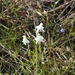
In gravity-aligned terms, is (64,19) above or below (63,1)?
below

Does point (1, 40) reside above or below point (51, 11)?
below

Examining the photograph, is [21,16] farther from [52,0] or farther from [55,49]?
[55,49]

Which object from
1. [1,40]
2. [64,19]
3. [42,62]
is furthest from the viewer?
[64,19]

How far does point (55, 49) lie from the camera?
1.84m

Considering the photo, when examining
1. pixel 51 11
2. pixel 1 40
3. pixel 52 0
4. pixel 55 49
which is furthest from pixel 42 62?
pixel 52 0

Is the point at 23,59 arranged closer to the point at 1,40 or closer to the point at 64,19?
the point at 1,40

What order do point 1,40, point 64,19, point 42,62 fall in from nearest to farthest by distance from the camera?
1. point 42,62
2. point 1,40
3. point 64,19

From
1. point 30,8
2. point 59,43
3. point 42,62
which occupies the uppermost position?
point 30,8

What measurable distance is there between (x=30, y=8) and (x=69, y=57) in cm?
66

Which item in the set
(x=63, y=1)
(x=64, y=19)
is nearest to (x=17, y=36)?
(x=64, y=19)

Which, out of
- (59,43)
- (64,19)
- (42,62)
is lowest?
(42,62)

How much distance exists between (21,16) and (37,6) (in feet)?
0.65

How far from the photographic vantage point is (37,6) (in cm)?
211

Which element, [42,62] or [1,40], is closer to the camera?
[42,62]
